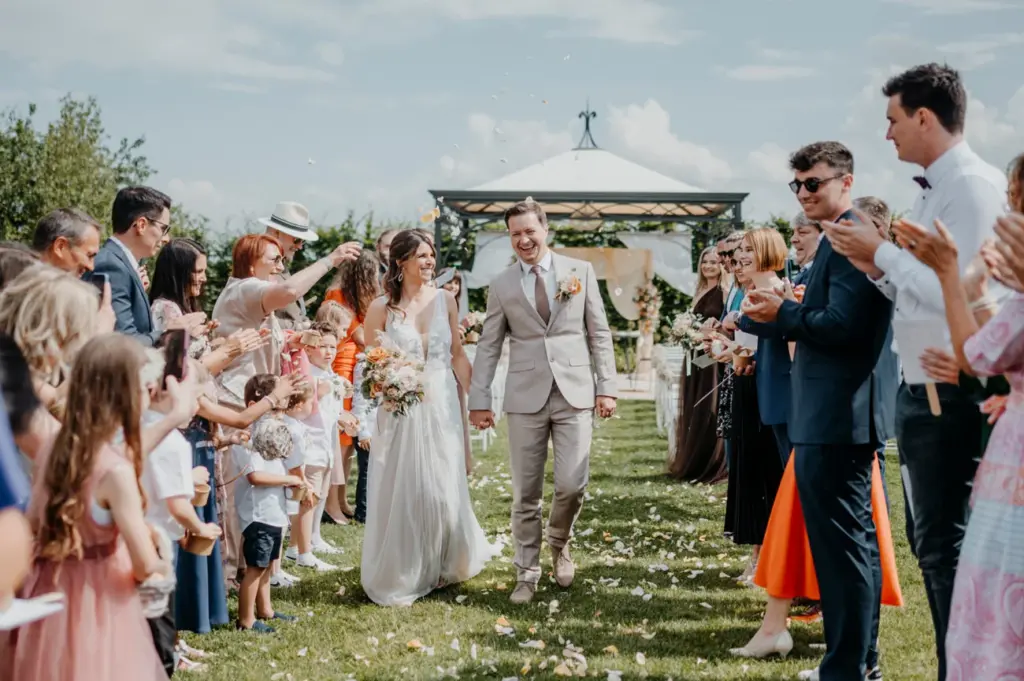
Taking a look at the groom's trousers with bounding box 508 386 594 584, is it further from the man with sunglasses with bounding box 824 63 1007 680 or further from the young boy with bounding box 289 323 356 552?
the man with sunglasses with bounding box 824 63 1007 680

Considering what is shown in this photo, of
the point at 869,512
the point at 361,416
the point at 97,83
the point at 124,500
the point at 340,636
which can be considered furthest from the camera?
the point at 97,83

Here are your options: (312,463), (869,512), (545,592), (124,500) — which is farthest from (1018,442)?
(312,463)

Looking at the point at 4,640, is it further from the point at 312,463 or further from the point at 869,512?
the point at 312,463

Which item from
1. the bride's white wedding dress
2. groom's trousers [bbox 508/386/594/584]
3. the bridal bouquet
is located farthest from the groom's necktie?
the bridal bouquet

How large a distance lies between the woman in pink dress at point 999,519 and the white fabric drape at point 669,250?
19385mm

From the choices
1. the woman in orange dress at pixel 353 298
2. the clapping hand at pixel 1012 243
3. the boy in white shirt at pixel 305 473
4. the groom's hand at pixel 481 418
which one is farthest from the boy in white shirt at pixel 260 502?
the clapping hand at pixel 1012 243

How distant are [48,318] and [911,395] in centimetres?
285

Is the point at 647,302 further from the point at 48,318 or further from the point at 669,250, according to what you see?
the point at 48,318

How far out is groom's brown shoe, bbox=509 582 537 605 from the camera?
591cm

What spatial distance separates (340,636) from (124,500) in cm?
Result: 269

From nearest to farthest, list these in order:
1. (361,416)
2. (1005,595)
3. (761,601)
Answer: (1005,595)
(761,601)
(361,416)

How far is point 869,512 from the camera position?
3.93 meters

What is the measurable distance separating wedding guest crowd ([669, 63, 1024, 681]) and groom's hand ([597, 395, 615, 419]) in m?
1.36

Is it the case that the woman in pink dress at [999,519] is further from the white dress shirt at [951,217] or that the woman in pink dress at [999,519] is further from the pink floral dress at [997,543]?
the white dress shirt at [951,217]
